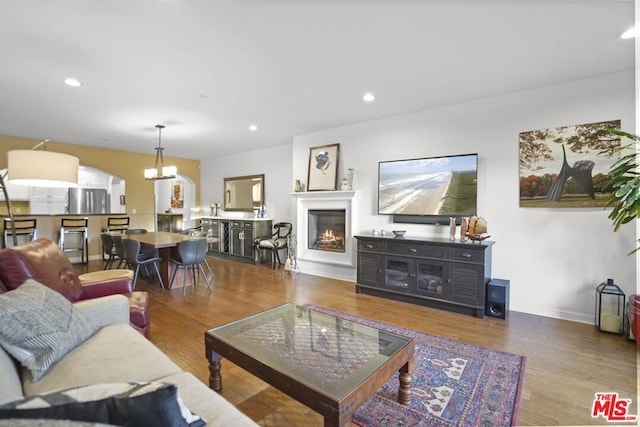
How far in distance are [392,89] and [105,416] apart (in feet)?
12.2

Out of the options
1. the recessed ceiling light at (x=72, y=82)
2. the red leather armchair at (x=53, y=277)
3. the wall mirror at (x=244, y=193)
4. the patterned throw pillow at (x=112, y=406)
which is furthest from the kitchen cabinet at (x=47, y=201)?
the patterned throw pillow at (x=112, y=406)

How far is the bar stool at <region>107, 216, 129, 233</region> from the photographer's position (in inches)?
272

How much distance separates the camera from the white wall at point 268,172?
262 inches

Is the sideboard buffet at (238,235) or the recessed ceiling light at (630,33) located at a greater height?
the recessed ceiling light at (630,33)

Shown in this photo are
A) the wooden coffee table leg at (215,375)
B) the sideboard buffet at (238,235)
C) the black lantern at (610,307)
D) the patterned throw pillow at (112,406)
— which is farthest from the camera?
the sideboard buffet at (238,235)

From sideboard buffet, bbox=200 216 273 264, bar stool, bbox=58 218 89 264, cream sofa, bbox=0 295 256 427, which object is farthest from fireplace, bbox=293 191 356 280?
bar stool, bbox=58 218 89 264

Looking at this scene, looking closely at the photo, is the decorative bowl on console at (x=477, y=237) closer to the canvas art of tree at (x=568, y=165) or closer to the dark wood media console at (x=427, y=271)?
the dark wood media console at (x=427, y=271)

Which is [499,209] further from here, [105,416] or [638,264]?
[105,416]

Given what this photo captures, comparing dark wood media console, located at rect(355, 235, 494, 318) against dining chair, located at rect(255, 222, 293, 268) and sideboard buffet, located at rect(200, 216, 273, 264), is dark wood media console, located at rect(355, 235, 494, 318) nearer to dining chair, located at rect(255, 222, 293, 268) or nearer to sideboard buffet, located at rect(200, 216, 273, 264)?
dining chair, located at rect(255, 222, 293, 268)

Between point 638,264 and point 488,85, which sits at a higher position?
point 488,85

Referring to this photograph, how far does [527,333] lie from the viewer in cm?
298

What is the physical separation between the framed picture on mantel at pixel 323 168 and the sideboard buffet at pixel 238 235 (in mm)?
1802

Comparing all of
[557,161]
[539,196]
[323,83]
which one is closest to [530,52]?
[557,161]
